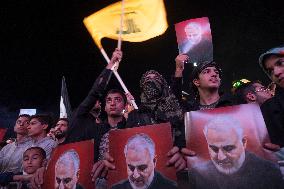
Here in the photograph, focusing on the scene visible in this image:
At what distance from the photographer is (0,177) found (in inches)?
149

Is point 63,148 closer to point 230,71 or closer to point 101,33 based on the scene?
point 101,33

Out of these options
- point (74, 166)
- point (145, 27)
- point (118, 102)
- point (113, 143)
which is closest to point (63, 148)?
point (74, 166)

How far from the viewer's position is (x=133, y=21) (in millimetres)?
4852

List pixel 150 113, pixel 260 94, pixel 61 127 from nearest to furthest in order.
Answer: pixel 150 113, pixel 260 94, pixel 61 127

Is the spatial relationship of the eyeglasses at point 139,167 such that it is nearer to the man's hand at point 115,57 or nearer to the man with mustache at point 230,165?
the man with mustache at point 230,165

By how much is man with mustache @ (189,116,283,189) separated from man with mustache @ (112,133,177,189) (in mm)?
257

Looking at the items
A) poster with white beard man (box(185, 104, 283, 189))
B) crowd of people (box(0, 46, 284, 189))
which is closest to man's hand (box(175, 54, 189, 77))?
crowd of people (box(0, 46, 284, 189))

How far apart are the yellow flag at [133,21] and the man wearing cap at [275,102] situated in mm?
2245

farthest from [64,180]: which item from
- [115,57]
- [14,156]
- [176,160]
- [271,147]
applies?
[14,156]

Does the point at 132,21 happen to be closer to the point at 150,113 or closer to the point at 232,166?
the point at 150,113

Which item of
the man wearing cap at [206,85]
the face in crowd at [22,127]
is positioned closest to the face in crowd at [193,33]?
the man wearing cap at [206,85]

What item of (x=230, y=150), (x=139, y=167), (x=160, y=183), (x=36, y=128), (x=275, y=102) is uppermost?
(x=36, y=128)

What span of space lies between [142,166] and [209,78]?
1.84m

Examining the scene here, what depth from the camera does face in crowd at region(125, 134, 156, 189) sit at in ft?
7.71
